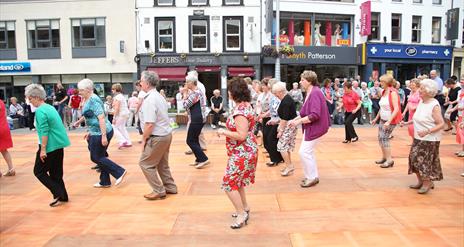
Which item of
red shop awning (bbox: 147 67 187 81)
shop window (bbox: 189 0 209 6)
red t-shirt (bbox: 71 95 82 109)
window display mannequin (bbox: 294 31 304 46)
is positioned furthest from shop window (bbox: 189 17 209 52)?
red t-shirt (bbox: 71 95 82 109)

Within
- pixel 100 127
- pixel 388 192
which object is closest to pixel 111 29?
pixel 100 127

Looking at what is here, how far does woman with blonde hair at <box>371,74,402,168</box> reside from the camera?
287 inches

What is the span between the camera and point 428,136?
580 cm

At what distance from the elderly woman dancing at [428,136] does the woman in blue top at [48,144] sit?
491cm

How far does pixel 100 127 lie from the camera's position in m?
6.41

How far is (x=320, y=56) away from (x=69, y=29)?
16.0 m

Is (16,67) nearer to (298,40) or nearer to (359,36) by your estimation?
(298,40)

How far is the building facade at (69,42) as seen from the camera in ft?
Answer: 86.4

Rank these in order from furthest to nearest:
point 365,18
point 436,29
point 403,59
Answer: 1. point 436,29
2. point 403,59
3. point 365,18

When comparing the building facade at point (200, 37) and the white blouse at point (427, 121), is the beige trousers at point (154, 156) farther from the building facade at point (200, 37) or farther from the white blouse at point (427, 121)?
the building facade at point (200, 37)

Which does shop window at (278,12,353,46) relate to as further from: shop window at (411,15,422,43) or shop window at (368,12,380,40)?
shop window at (411,15,422,43)

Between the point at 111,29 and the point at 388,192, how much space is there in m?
23.5

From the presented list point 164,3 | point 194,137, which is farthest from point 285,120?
point 164,3

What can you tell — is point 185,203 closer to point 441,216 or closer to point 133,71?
point 441,216
